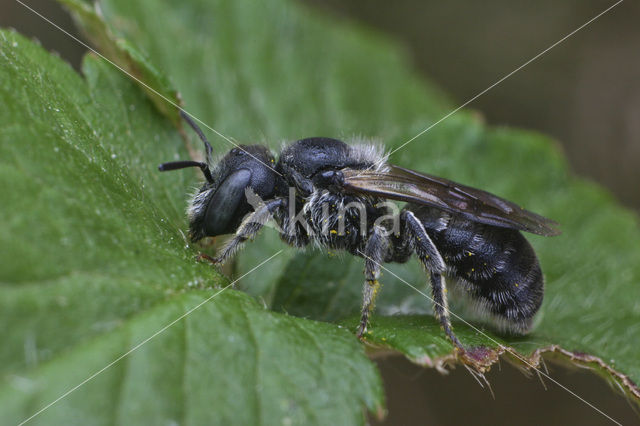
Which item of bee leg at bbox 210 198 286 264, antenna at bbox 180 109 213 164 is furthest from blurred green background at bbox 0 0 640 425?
antenna at bbox 180 109 213 164

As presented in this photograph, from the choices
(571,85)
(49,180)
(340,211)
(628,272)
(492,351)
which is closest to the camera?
(49,180)

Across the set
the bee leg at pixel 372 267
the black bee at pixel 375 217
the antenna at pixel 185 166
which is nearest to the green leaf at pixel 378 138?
the bee leg at pixel 372 267

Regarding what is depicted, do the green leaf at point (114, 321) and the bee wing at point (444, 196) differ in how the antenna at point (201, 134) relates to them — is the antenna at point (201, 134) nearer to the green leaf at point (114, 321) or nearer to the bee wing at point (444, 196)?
the green leaf at point (114, 321)

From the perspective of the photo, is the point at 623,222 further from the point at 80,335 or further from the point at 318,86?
the point at 80,335

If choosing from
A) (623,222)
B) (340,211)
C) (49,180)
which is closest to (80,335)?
(49,180)

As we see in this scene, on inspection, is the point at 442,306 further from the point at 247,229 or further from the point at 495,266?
the point at 247,229

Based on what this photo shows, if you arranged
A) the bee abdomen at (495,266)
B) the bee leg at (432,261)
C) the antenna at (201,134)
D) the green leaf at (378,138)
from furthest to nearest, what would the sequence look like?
the green leaf at (378,138)
the antenna at (201,134)
the bee abdomen at (495,266)
the bee leg at (432,261)
